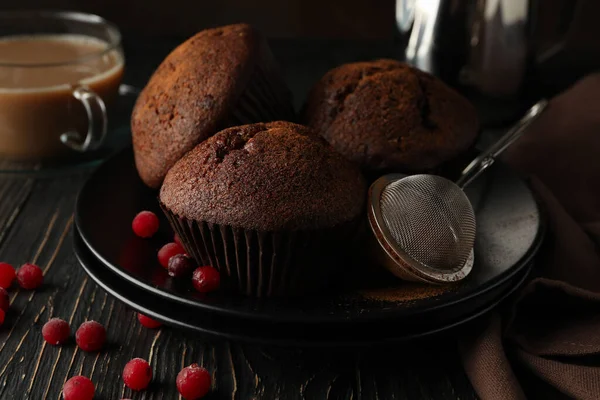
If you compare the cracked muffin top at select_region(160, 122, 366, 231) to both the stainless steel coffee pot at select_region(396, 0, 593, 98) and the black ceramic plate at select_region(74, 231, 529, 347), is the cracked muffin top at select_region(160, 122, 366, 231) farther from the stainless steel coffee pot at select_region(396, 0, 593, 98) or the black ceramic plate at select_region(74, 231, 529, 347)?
the stainless steel coffee pot at select_region(396, 0, 593, 98)

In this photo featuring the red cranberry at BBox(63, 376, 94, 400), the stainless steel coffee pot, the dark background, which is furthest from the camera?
the dark background

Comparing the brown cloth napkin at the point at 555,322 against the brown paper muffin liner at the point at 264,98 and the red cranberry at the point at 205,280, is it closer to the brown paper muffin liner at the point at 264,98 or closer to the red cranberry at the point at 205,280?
the red cranberry at the point at 205,280

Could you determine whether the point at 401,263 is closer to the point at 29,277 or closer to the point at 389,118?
the point at 389,118

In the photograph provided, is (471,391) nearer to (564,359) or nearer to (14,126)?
(564,359)

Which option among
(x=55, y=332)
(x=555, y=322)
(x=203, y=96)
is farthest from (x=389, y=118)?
(x=55, y=332)

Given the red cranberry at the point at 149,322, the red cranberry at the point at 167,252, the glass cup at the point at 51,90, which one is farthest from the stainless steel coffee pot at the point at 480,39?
the red cranberry at the point at 149,322

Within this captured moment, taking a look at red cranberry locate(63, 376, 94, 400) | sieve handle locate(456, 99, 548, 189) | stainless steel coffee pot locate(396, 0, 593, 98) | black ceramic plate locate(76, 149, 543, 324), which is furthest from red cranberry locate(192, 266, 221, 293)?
A: stainless steel coffee pot locate(396, 0, 593, 98)
